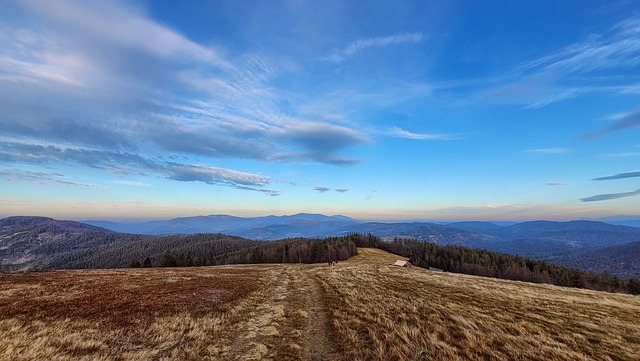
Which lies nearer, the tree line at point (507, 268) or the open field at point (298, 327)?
the open field at point (298, 327)

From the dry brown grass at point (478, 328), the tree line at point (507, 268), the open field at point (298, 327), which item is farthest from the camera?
the tree line at point (507, 268)

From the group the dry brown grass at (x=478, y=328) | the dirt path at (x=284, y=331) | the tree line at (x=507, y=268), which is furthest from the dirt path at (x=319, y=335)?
the tree line at (x=507, y=268)

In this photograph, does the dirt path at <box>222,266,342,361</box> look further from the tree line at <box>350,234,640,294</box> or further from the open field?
the tree line at <box>350,234,640,294</box>

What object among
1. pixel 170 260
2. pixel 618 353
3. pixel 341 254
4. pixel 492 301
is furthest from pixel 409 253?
pixel 618 353

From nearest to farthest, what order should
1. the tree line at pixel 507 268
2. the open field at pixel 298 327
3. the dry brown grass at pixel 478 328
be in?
the open field at pixel 298 327
the dry brown grass at pixel 478 328
the tree line at pixel 507 268

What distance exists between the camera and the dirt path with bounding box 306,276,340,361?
12.5 metres

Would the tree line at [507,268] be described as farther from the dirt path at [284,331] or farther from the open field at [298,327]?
the dirt path at [284,331]

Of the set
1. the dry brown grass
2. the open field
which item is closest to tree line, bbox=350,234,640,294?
the dry brown grass

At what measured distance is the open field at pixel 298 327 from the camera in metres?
12.4

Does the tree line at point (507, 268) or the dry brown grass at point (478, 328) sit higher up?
the dry brown grass at point (478, 328)

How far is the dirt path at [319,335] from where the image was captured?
40.9 ft

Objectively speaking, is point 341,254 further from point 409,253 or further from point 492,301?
point 492,301

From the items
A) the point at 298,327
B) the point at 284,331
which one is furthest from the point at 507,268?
the point at 284,331

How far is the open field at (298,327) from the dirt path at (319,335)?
60mm
